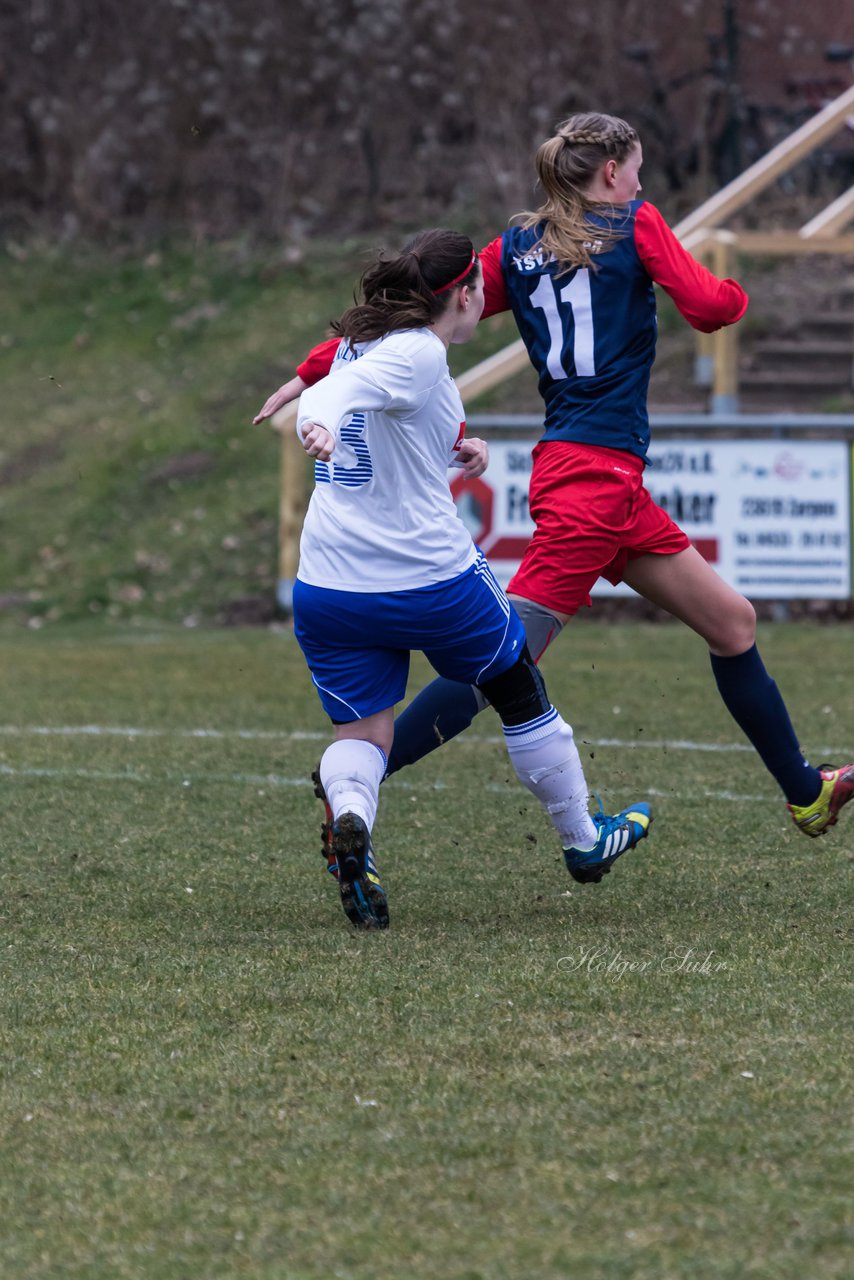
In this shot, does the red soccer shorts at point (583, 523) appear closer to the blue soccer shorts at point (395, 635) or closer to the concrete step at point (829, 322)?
the blue soccer shorts at point (395, 635)

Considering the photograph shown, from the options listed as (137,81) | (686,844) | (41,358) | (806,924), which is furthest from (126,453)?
(806,924)

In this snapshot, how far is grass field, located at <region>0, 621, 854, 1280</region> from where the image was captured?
99.5 inches

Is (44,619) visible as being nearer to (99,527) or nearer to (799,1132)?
(99,527)

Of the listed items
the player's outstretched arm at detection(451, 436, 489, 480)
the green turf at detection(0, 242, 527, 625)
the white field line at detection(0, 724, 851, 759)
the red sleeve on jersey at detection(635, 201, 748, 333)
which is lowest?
the green turf at detection(0, 242, 527, 625)

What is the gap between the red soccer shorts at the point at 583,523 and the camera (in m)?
4.66

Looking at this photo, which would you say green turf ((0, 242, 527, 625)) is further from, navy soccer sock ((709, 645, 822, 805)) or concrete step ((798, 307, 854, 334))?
navy soccer sock ((709, 645, 822, 805))

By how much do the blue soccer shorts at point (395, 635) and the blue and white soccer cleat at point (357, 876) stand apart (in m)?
0.36

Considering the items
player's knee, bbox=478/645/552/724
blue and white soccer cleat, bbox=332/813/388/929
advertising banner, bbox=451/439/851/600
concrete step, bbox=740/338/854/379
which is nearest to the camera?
blue and white soccer cleat, bbox=332/813/388/929

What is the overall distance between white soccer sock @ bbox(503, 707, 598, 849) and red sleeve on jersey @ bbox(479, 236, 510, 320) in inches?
43.4

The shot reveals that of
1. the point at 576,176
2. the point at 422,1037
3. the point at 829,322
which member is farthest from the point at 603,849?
the point at 829,322

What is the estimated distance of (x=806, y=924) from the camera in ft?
14.1

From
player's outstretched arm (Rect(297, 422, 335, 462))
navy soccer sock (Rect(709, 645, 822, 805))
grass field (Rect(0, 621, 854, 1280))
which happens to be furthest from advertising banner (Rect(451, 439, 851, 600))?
player's outstretched arm (Rect(297, 422, 335, 462))

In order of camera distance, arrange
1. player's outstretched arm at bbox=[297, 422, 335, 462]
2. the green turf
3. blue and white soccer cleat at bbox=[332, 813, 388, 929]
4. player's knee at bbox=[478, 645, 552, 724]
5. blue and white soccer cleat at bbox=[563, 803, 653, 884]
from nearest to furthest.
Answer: player's outstretched arm at bbox=[297, 422, 335, 462] → blue and white soccer cleat at bbox=[332, 813, 388, 929] → player's knee at bbox=[478, 645, 552, 724] → blue and white soccer cleat at bbox=[563, 803, 653, 884] → the green turf

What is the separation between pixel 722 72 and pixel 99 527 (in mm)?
8077
